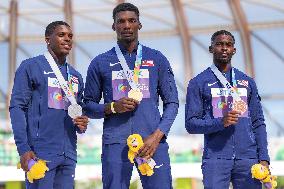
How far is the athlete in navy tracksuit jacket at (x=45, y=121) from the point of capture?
462 cm

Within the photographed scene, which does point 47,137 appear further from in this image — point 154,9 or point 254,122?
point 154,9

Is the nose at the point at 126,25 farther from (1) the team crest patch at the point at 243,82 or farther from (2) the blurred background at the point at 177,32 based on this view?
(2) the blurred background at the point at 177,32

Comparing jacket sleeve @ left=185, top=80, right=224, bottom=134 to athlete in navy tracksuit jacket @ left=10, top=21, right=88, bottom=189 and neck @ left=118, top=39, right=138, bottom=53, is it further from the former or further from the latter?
athlete in navy tracksuit jacket @ left=10, top=21, right=88, bottom=189

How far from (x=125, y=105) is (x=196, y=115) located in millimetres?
865

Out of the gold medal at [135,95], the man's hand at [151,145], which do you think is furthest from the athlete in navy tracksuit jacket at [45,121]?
the man's hand at [151,145]

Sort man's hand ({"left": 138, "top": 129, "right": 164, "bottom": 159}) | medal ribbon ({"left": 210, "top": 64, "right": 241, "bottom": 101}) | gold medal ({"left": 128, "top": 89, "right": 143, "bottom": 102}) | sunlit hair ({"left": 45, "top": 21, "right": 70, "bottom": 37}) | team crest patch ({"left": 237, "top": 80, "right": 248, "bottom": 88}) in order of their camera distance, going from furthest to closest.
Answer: team crest patch ({"left": 237, "top": 80, "right": 248, "bottom": 88}) → medal ribbon ({"left": 210, "top": 64, "right": 241, "bottom": 101}) → sunlit hair ({"left": 45, "top": 21, "right": 70, "bottom": 37}) → gold medal ({"left": 128, "top": 89, "right": 143, "bottom": 102}) → man's hand ({"left": 138, "top": 129, "right": 164, "bottom": 159})

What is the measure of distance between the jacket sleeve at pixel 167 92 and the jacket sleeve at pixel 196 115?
0.38m

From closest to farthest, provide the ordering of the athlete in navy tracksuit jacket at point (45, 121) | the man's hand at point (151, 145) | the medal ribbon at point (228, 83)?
1. the man's hand at point (151, 145)
2. the athlete in navy tracksuit jacket at point (45, 121)
3. the medal ribbon at point (228, 83)

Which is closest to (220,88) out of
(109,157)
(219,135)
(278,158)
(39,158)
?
(219,135)

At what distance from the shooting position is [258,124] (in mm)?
5180

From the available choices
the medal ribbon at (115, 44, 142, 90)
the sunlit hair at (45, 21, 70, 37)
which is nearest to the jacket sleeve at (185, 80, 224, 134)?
the medal ribbon at (115, 44, 142, 90)

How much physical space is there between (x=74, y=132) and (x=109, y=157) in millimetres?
439

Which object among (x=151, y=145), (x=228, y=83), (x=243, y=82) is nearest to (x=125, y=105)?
(x=151, y=145)

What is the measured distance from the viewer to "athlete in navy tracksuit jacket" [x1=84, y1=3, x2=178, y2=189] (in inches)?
178
